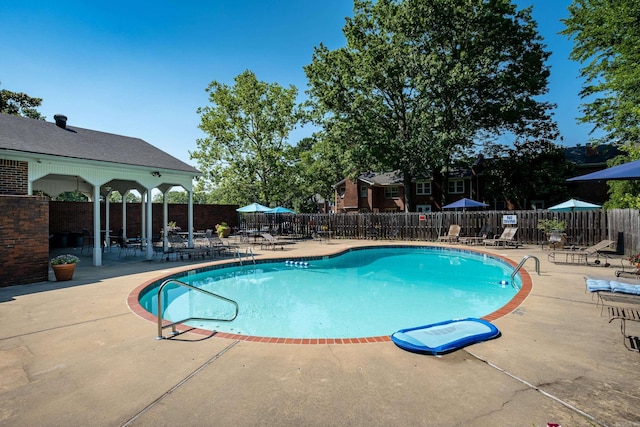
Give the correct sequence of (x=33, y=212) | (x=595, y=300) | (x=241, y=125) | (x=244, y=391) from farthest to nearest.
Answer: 1. (x=241, y=125)
2. (x=33, y=212)
3. (x=595, y=300)
4. (x=244, y=391)

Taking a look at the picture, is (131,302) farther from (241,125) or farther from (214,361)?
(241,125)

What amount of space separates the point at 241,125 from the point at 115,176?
17.8 m

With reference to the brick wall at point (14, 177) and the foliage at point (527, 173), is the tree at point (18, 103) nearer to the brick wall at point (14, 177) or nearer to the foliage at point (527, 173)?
the brick wall at point (14, 177)

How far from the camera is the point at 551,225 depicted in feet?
51.2

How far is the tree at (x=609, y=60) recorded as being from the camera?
15227mm

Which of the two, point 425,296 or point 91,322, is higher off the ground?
point 91,322

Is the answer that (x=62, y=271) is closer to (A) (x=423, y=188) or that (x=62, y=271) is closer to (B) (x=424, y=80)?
(B) (x=424, y=80)

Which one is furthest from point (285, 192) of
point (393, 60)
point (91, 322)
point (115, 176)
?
point (91, 322)

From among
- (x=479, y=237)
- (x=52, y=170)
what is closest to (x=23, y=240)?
(x=52, y=170)

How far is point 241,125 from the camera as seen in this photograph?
92.7ft

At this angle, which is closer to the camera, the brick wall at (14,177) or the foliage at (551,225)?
the brick wall at (14,177)

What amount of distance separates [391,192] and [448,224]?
14230mm

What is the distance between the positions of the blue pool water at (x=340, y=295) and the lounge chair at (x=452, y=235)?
13.8ft

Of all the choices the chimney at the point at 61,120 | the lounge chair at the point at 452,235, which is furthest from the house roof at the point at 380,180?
the chimney at the point at 61,120
